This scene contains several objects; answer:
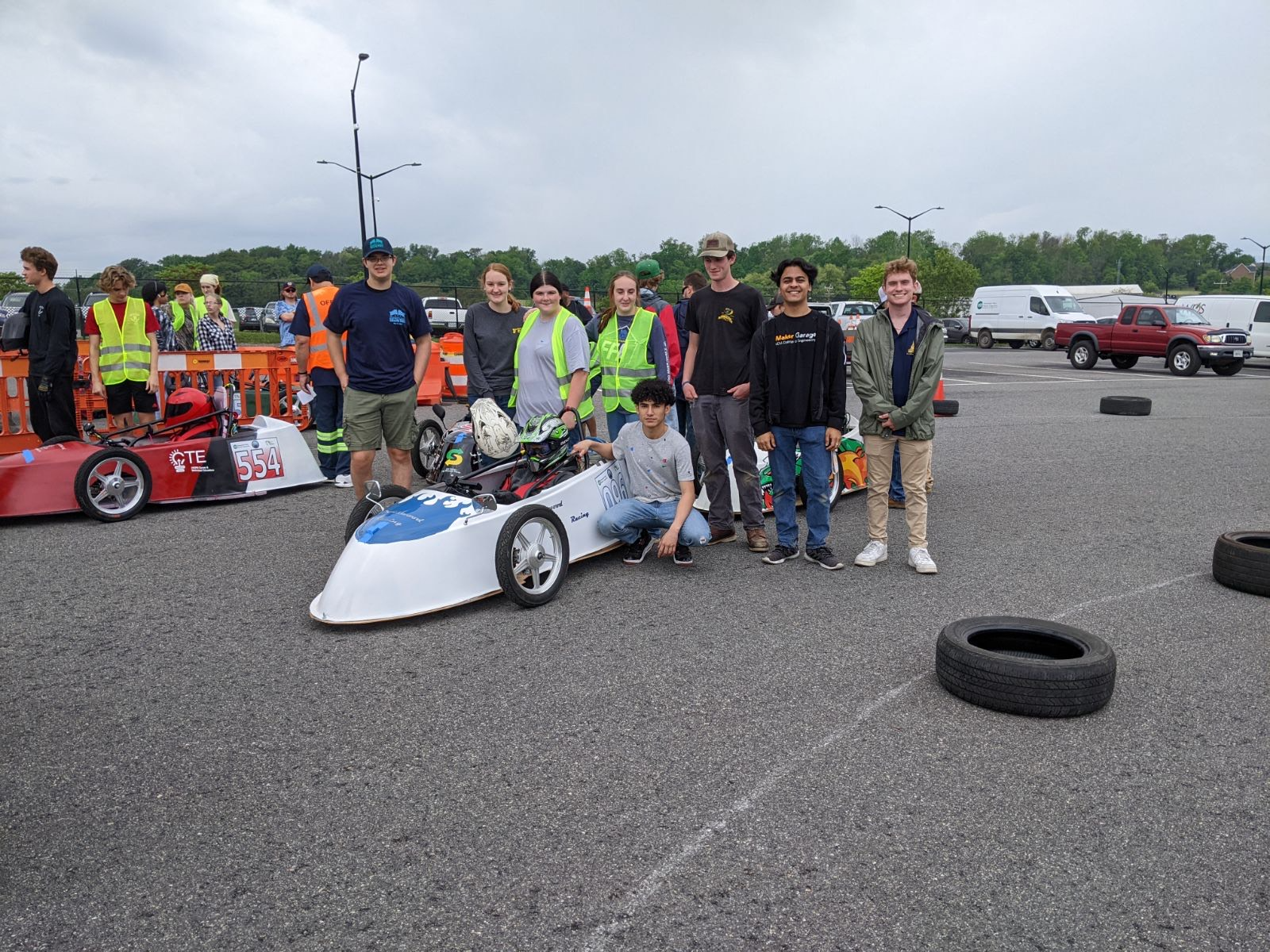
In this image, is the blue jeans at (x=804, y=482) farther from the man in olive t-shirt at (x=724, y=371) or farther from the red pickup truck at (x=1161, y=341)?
the red pickup truck at (x=1161, y=341)

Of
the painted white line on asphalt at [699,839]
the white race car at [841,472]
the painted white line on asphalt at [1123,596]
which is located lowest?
the painted white line on asphalt at [1123,596]

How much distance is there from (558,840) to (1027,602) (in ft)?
11.2

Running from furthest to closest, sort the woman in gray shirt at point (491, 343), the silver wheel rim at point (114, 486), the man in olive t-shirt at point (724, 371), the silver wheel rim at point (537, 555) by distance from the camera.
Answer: the silver wheel rim at point (114, 486)
the woman in gray shirt at point (491, 343)
the man in olive t-shirt at point (724, 371)
the silver wheel rim at point (537, 555)

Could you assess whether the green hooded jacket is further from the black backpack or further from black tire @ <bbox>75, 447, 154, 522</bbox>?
the black backpack

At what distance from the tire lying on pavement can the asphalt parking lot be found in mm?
9155

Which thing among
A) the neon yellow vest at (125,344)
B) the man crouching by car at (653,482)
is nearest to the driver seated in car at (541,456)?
the man crouching by car at (653,482)

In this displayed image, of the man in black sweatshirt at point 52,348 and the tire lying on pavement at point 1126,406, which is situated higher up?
the man in black sweatshirt at point 52,348

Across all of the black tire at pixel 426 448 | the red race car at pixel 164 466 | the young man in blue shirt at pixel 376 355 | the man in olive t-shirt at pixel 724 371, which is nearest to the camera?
the man in olive t-shirt at pixel 724 371

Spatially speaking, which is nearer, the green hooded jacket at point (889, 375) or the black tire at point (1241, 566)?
the black tire at point (1241, 566)

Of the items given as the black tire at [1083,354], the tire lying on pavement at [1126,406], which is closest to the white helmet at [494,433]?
the tire lying on pavement at [1126,406]

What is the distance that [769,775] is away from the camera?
3484 mm

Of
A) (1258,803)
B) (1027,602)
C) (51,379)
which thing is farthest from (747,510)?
(51,379)

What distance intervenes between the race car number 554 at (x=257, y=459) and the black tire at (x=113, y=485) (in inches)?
30.0

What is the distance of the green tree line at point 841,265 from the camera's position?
5538 centimetres
